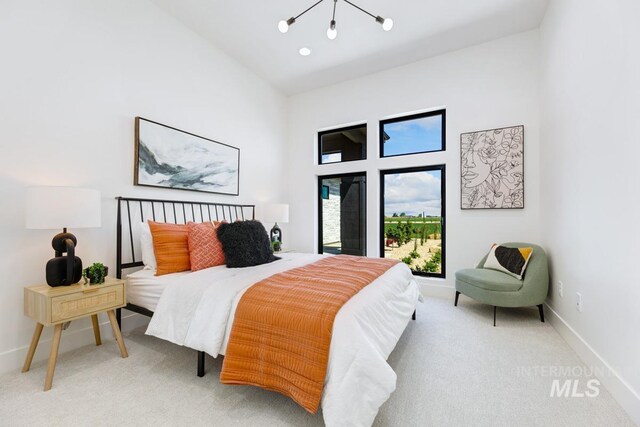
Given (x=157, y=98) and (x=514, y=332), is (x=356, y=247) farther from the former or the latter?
(x=157, y=98)

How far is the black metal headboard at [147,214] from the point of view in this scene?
254 cm

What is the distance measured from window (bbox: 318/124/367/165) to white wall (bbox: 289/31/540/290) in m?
0.15

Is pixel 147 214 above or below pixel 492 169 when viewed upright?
below

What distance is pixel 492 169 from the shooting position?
3.43 metres

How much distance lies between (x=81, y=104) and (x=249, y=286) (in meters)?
2.15

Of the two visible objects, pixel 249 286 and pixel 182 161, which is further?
pixel 182 161

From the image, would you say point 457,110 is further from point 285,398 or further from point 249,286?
point 285,398

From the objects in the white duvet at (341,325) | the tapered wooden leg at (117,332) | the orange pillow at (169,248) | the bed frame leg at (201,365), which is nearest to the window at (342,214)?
the white duvet at (341,325)

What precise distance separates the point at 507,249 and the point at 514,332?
92 centimetres

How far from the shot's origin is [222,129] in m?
3.68

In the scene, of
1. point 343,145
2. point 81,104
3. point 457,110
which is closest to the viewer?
point 81,104

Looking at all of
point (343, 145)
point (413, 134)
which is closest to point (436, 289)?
point (413, 134)

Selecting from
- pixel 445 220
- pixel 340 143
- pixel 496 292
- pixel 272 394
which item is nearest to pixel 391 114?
pixel 340 143

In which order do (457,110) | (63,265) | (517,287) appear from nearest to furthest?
(63,265), (517,287), (457,110)
